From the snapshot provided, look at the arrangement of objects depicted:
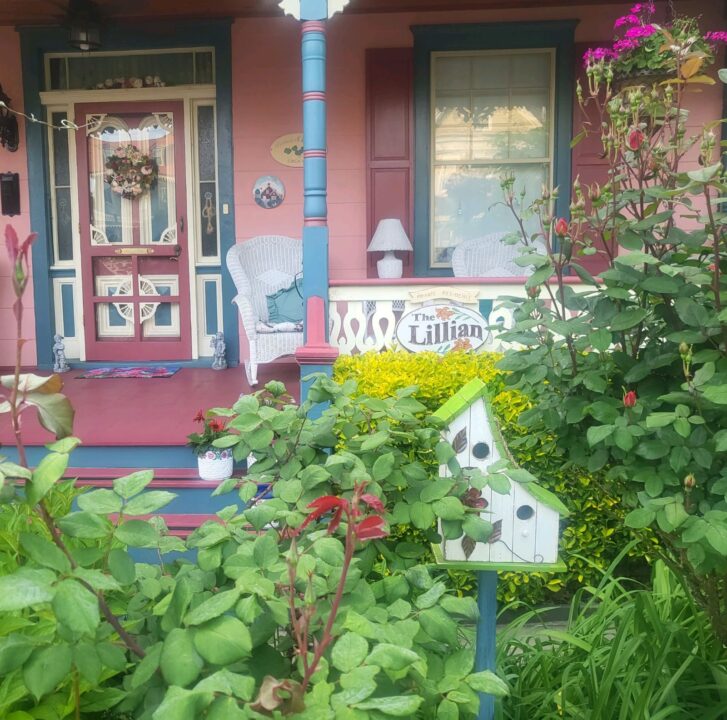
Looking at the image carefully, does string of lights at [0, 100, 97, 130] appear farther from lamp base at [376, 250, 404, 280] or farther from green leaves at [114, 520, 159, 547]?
green leaves at [114, 520, 159, 547]

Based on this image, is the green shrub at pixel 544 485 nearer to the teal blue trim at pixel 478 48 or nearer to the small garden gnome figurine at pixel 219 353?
the teal blue trim at pixel 478 48

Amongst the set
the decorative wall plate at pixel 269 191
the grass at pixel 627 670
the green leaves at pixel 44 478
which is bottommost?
the grass at pixel 627 670

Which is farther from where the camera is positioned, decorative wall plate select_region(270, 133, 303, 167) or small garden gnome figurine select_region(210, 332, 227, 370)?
small garden gnome figurine select_region(210, 332, 227, 370)

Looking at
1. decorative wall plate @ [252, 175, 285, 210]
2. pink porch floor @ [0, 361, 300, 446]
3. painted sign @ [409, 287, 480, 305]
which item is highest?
decorative wall plate @ [252, 175, 285, 210]

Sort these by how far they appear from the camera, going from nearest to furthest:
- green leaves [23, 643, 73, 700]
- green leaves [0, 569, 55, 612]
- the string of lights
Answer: green leaves [0, 569, 55, 612], green leaves [23, 643, 73, 700], the string of lights

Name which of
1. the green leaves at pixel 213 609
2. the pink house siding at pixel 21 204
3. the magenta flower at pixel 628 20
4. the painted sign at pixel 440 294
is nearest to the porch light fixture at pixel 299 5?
the magenta flower at pixel 628 20

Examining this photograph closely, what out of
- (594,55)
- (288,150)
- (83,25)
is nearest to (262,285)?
(288,150)

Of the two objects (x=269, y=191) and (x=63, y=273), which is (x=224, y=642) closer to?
(x=269, y=191)

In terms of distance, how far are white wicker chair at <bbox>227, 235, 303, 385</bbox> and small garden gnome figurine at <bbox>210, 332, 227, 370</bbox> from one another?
60 cm

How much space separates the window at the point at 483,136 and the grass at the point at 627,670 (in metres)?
3.94

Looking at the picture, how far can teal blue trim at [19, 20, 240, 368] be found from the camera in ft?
18.6

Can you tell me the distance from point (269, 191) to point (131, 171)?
1163 millimetres

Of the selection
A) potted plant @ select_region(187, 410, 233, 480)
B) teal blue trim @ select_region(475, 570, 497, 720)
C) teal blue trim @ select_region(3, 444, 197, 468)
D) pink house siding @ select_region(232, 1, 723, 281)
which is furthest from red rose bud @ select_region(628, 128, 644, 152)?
pink house siding @ select_region(232, 1, 723, 281)

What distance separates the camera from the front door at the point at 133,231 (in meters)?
5.91
